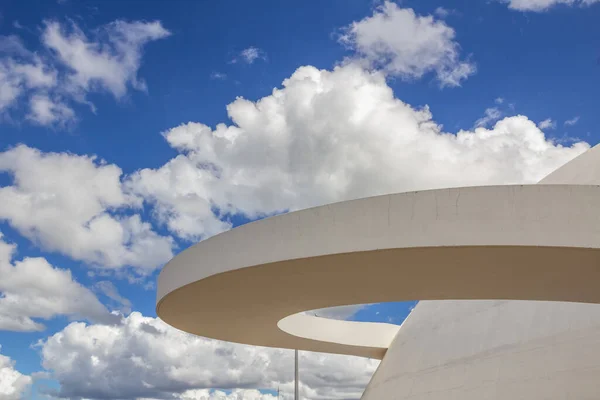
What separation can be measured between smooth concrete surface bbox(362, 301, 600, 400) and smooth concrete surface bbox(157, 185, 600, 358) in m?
4.94

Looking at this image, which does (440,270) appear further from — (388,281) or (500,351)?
(500,351)

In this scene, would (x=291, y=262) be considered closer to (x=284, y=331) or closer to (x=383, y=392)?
(x=284, y=331)

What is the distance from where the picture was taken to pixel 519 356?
1914 cm

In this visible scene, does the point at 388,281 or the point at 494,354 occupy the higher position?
the point at 388,281

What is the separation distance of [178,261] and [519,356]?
1174 cm

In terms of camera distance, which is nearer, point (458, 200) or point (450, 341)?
point (458, 200)

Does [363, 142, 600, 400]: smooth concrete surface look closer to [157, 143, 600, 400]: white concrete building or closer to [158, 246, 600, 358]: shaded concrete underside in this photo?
[157, 143, 600, 400]: white concrete building

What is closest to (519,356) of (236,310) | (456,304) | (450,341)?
(450,341)

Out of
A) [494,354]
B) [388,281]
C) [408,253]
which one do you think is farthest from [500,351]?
[408,253]

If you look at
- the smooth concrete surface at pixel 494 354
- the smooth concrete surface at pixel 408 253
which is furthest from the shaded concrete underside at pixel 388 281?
the smooth concrete surface at pixel 494 354

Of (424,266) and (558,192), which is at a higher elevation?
(558,192)

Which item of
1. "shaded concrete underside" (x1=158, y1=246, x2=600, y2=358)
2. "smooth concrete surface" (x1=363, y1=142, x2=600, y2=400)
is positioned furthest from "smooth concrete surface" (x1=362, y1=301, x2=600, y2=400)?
"shaded concrete underside" (x1=158, y1=246, x2=600, y2=358)

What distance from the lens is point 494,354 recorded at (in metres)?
20.2

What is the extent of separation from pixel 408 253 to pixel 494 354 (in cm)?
1143
